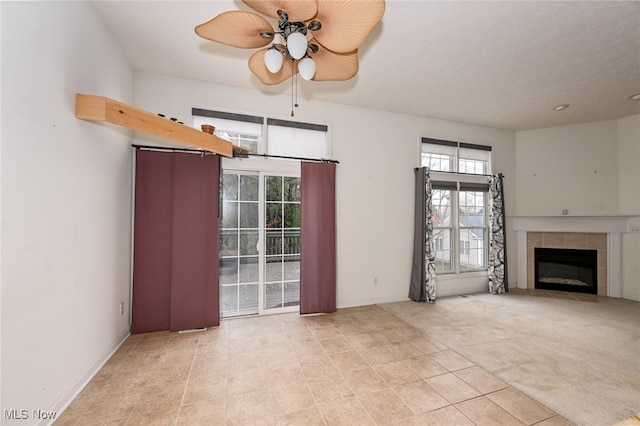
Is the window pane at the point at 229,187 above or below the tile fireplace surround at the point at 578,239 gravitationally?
above

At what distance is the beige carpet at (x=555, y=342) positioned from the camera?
197 centimetres

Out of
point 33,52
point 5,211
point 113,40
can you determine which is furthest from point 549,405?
point 113,40

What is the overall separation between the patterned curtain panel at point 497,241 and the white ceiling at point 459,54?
4.55ft

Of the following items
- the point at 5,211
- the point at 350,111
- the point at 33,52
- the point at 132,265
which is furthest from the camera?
the point at 350,111

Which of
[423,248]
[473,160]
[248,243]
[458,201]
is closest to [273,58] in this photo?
[248,243]

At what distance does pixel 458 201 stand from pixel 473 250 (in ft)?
3.43

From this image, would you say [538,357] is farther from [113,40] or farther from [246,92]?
[113,40]

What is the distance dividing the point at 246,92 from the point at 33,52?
7.22 ft

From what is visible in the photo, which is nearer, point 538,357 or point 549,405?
point 549,405

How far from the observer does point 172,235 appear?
3.02m

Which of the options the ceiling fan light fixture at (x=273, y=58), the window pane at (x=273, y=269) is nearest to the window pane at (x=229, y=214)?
the window pane at (x=273, y=269)

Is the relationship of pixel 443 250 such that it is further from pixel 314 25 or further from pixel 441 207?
pixel 314 25

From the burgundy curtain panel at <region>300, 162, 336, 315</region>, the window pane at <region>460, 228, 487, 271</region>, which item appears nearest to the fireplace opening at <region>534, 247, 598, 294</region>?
the window pane at <region>460, 228, 487, 271</region>

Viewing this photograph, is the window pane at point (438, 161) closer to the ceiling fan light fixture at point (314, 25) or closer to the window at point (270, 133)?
the window at point (270, 133)
